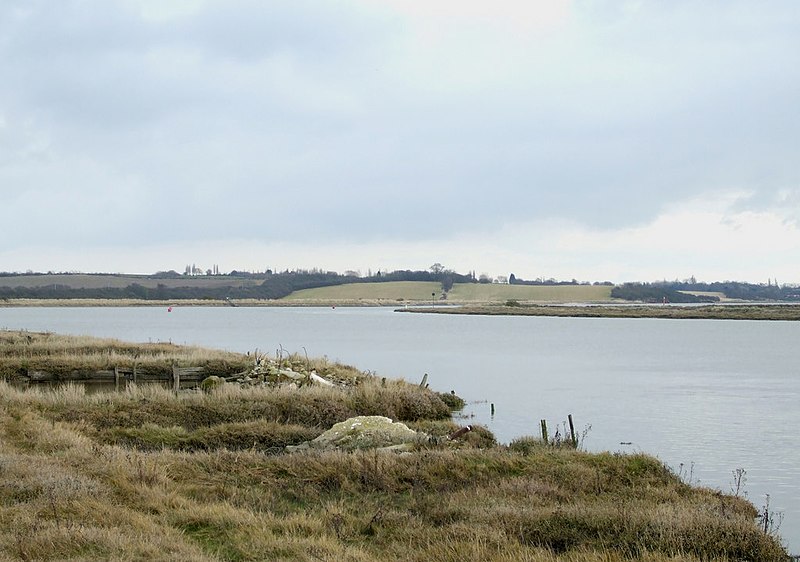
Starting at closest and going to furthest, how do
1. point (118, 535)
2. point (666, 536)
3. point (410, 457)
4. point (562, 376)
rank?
1. point (118, 535)
2. point (666, 536)
3. point (410, 457)
4. point (562, 376)

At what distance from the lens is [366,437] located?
16.9 meters

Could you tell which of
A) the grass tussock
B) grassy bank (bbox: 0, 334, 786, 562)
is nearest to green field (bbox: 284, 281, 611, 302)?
the grass tussock

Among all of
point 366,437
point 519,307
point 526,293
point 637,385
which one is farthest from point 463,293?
point 366,437

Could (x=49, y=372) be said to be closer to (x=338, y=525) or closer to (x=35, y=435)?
(x=35, y=435)

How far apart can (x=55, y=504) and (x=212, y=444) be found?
8.48m

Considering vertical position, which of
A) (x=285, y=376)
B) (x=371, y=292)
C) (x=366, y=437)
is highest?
(x=371, y=292)

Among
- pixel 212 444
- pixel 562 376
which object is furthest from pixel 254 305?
pixel 212 444

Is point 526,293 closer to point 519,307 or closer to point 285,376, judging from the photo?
point 519,307

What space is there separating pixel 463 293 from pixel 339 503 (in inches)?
7104

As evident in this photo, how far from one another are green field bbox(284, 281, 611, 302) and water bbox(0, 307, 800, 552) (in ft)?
334

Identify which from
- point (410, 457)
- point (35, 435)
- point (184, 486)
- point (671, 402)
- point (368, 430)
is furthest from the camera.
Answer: point (671, 402)

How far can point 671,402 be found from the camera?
31.9 metres

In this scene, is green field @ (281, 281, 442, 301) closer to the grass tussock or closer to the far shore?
the far shore

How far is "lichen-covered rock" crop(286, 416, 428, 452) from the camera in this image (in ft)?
53.8
